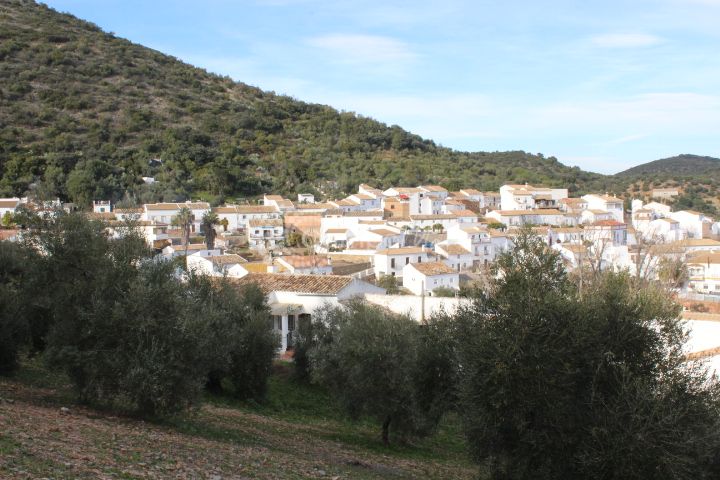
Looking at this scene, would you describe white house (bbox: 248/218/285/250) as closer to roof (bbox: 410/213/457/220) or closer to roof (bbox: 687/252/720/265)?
roof (bbox: 410/213/457/220)

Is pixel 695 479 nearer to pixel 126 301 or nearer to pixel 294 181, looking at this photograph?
pixel 126 301

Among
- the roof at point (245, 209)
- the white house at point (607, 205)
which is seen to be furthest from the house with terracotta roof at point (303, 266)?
the white house at point (607, 205)

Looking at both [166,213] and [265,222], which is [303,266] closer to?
[265,222]

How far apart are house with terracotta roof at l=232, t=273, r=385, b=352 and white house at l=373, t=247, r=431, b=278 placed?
21177 mm

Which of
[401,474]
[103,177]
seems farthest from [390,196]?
[401,474]

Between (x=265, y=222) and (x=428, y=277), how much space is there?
25.4 metres

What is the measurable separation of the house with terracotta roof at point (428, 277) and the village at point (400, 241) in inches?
3.5

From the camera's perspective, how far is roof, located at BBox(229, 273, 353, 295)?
99.6ft

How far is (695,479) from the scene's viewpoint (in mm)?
11758

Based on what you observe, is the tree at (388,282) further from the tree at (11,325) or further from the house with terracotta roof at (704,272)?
the tree at (11,325)

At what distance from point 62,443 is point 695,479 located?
1024cm

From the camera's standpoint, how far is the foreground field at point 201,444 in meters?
10.1

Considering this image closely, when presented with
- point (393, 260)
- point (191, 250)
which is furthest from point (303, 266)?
point (191, 250)

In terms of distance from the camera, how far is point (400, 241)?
205 feet
